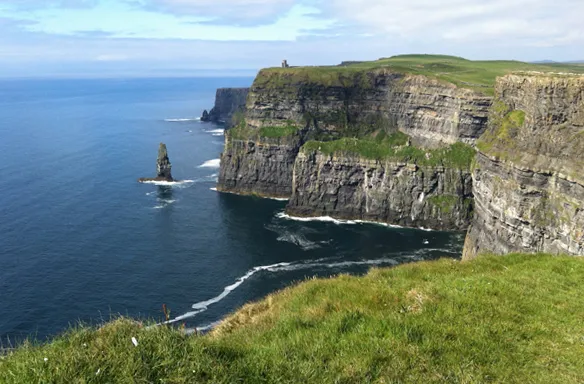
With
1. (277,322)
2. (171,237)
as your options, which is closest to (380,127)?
(171,237)

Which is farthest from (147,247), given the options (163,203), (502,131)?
(502,131)

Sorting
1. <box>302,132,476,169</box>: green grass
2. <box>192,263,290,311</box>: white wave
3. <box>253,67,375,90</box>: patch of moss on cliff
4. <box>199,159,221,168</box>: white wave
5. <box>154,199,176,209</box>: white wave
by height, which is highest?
<box>253,67,375,90</box>: patch of moss on cliff

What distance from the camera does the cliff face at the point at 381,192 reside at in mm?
99938

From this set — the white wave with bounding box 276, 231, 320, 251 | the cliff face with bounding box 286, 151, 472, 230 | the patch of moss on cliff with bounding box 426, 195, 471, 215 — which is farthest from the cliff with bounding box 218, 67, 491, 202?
the white wave with bounding box 276, 231, 320, 251

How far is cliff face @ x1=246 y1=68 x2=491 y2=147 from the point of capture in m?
125

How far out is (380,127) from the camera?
5246 inches

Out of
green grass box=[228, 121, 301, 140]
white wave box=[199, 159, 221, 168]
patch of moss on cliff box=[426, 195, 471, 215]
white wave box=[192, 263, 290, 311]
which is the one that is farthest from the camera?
white wave box=[199, 159, 221, 168]

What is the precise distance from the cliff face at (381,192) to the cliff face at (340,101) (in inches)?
807

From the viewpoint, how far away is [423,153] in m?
106

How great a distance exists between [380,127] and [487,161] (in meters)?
68.9

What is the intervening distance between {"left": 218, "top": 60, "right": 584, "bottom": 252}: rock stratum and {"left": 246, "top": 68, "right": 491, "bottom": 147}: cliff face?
327 mm

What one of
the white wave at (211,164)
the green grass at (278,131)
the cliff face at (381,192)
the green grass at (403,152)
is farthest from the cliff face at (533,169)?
the white wave at (211,164)

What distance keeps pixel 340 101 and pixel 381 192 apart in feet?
140

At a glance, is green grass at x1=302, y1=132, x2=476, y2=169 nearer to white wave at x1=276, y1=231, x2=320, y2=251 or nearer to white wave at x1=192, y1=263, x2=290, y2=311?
white wave at x1=276, y1=231, x2=320, y2=251
